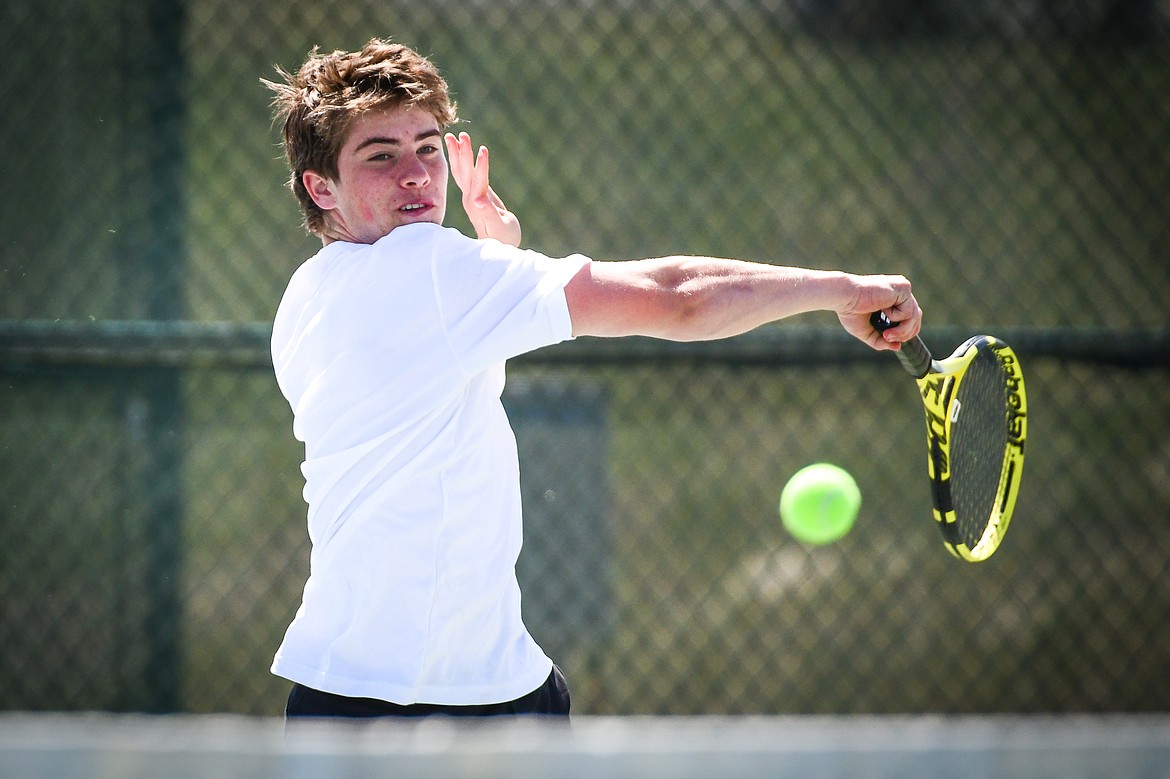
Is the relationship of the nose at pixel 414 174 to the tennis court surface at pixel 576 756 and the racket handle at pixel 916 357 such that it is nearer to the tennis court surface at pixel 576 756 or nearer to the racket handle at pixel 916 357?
the racket handle at pixel 916 357

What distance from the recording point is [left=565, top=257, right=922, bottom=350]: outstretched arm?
6.23 feet

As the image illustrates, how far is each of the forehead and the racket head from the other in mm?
989

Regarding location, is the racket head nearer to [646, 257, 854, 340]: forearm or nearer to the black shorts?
[646, 257, 854, 340]: forearm

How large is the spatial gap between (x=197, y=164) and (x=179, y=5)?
39 centimetres

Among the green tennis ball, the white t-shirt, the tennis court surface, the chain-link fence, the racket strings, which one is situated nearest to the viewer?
the tennis court surface

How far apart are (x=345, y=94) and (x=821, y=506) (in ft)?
4.75

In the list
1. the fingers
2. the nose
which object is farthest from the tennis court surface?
the fingers

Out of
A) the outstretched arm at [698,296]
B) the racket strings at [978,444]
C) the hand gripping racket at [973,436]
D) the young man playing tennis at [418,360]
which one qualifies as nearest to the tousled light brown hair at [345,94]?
the young man playing tennis at [418,360]

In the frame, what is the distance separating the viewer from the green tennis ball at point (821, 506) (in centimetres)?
295

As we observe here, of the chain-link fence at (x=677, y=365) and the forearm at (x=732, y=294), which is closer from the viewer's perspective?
the forearm at (x=732, y=294)

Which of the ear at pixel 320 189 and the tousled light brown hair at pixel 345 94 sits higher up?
the tousled light brown hair at pixel 345 94

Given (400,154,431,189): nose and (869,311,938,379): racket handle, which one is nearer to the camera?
(400,154,431,189): nose

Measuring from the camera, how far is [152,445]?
3357mm

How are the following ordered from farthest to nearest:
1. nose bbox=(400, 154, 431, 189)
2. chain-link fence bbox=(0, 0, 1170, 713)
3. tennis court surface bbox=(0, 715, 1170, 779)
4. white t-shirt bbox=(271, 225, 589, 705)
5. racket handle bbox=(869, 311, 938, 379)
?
chain-link fence bbox=(0, 0, 1170, 713) → racket handle bbox=(869, 311, 938, 379) → nose bbox=(400, 154, 431, 189) → white t-shirt bbox=(271, 225, 589, 705) → tennis court surface bbox=(0, 715, 1170, 779)
